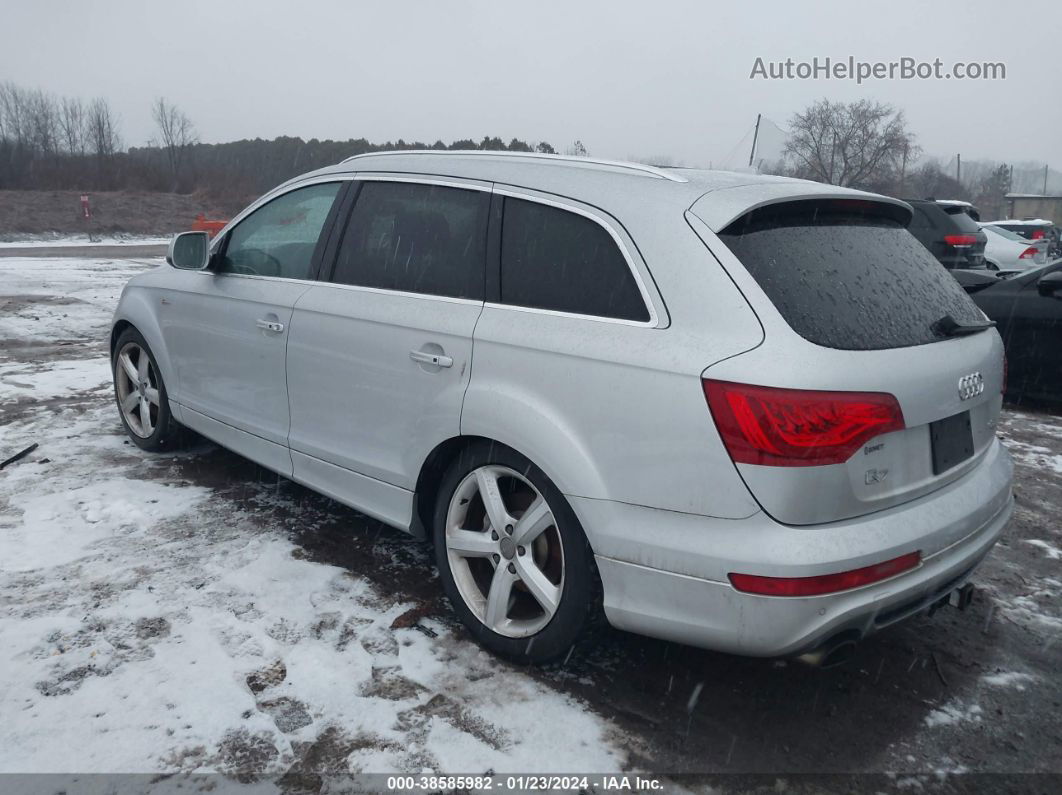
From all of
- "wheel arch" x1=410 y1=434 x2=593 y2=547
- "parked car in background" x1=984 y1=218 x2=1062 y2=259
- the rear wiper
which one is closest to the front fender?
"wheel arch" x1=410 y1=434 x2=593 y2=547

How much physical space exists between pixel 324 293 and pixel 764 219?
6.34ft

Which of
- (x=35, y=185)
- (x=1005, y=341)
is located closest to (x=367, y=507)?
(x=1005, y=341)

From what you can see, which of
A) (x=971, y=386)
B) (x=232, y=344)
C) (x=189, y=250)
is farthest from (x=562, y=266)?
(x=189, y=250)

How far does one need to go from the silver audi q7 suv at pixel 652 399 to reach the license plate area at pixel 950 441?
0.04 feet

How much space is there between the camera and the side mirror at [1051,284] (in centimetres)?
606

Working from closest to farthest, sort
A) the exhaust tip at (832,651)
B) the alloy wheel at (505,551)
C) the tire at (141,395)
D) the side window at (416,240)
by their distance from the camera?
1. the exhaust tip at (832,651)
2. the alloy wheel at (505,551)
3. the side window at (416,240)
4. the tire at (141,395)

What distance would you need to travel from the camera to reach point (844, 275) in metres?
2.60

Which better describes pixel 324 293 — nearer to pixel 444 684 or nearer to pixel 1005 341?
pixel 444 684

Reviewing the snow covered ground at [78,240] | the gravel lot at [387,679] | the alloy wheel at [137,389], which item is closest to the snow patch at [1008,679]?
the gravel lot at [387,679]

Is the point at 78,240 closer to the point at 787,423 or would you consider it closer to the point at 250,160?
the point at 787,423

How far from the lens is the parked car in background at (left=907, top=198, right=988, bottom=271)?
10.8 metres

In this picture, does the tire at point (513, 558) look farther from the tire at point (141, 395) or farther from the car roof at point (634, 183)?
the tire at point (141, 395)

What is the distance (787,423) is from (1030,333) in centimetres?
569

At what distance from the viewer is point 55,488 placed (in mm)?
4449
